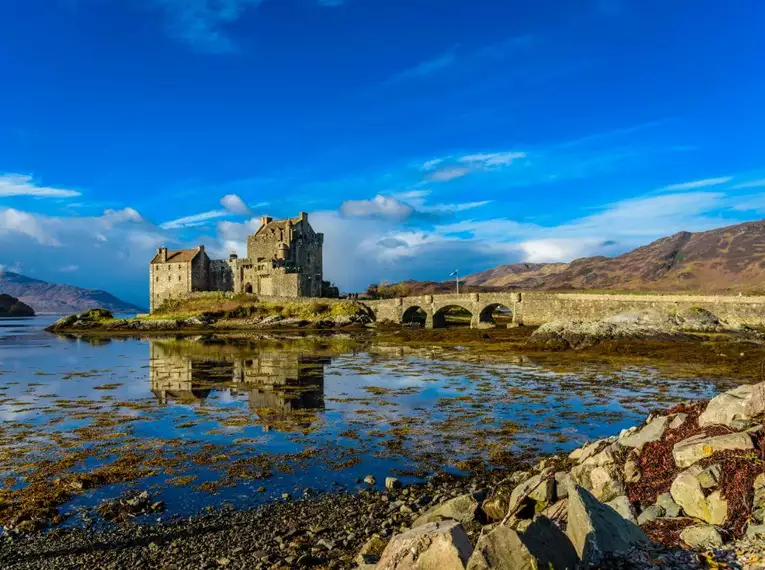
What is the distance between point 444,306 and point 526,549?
69207mm

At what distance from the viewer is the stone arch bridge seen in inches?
2704

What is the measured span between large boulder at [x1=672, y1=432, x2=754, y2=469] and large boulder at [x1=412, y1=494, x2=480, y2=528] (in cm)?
374

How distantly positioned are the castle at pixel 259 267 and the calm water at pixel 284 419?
53.8 meters

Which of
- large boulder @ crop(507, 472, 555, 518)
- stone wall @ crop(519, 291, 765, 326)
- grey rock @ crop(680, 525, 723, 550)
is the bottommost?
large boulder @ crop(507, 472, 555, 518)

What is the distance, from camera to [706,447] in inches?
366

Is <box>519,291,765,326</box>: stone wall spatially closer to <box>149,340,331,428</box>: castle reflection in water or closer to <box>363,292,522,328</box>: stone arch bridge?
<box>363,292,522,328</box>: stone arch bridge

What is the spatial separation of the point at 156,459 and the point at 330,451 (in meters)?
4.98

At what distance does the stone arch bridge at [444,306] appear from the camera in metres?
68.7

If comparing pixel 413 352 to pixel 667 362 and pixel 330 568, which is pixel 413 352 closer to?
pixel 667 362

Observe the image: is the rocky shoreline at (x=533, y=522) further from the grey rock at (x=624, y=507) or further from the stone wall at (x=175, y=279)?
the stone wall at (x=175, y=279)

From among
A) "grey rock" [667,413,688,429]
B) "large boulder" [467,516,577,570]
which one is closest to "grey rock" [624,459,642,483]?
"grey rock" [667,413,688,429]

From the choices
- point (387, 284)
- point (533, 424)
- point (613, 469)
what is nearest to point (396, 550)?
point (613, 469)

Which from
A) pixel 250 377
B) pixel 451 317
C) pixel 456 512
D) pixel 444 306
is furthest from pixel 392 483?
pixel 451 317

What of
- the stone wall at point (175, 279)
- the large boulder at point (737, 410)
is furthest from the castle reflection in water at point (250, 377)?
the stone wall at point (175, 279)
